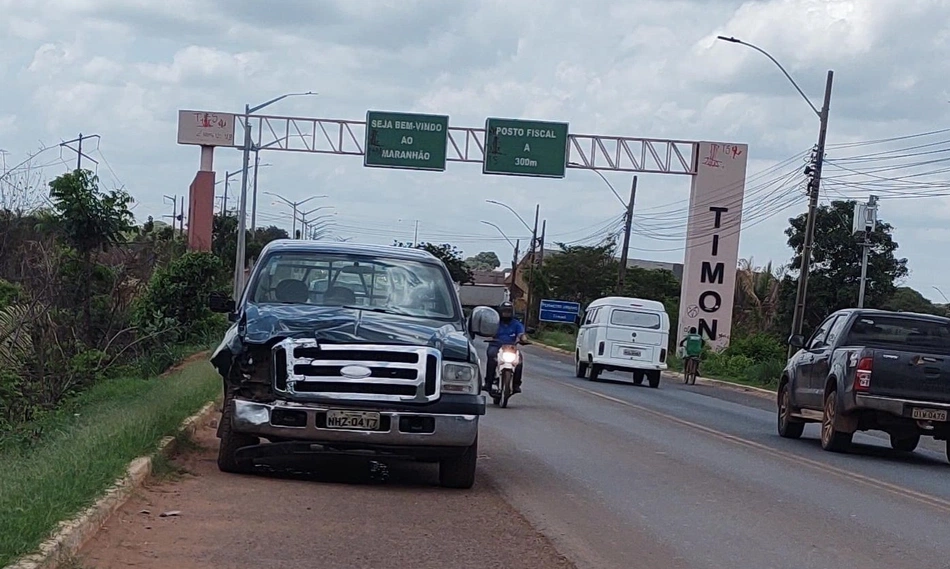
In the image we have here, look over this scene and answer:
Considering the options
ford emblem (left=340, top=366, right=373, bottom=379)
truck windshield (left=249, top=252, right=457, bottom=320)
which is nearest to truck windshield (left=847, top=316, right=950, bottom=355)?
truck windshield (left=249, top=252, right=457, bottom=320)

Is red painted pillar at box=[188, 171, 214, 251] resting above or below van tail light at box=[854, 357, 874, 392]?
above

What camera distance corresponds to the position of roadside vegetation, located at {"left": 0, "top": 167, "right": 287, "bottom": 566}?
8906 millimetres

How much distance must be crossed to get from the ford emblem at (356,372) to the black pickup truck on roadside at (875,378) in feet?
25.6

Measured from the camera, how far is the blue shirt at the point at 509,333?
2094cm

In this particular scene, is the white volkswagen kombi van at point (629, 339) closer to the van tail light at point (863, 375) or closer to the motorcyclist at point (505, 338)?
the motorcyclist at point (505, 338)

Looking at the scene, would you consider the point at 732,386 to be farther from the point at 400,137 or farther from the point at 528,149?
the point at 400,137

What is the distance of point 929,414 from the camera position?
1579 centimetres

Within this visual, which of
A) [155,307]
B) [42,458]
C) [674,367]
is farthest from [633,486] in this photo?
[674,367]

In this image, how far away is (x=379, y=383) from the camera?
10.2 metres

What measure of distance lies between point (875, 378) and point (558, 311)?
56.7 meters

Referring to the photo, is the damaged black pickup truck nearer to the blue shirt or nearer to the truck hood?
the truck hood

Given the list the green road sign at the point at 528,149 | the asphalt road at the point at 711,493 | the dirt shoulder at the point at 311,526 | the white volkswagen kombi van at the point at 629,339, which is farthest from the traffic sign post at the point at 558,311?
the dirt shoulder at the point at 311,526

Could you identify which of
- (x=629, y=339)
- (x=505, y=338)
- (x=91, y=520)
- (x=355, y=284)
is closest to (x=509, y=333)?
(x=505, y=338)

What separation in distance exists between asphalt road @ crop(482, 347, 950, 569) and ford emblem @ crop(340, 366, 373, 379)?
5.14 feet
